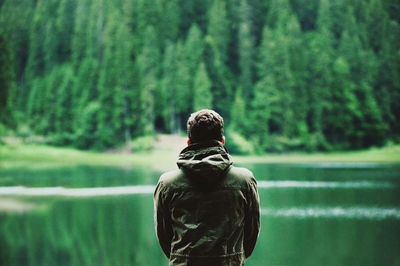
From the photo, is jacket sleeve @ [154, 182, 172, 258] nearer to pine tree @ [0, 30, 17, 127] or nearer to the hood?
the hood

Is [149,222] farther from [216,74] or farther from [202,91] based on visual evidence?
[216,74]

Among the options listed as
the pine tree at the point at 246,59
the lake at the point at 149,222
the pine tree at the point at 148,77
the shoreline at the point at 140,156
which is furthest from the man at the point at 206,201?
the pine tree at the point at 246,59

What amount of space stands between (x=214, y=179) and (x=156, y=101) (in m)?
55.4

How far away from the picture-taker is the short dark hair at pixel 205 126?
8.80ft

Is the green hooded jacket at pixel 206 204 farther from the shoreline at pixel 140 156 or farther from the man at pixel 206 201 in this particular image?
the shoreline at pixel 140 156

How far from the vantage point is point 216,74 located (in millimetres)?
60656

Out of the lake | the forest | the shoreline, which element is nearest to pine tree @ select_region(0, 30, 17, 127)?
the forest

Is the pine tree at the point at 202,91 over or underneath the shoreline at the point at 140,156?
over

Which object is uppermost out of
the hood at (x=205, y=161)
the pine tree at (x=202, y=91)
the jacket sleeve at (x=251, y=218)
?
the pine tree at (x=202, y=91)

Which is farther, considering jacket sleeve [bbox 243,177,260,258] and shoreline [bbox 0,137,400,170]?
shoreline [bbox 0,137,400,170]

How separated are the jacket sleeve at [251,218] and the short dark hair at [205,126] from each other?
13.0 inches

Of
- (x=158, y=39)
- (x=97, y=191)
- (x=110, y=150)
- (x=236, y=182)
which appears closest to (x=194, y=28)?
(x=158, y=39)

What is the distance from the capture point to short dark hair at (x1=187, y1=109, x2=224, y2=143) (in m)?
2.68

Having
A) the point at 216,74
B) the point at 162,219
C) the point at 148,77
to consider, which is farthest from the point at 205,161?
the point at 216,74
